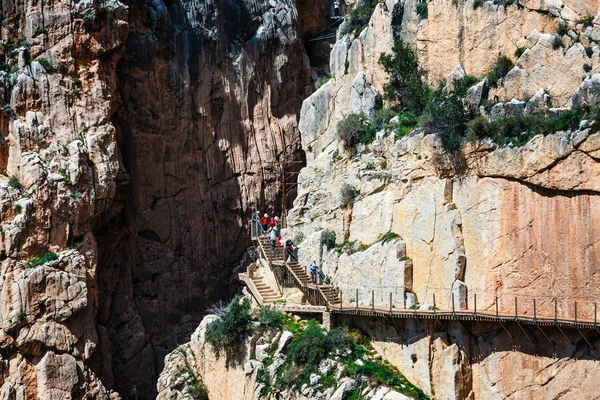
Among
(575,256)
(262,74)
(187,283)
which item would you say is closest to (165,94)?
(262,74)

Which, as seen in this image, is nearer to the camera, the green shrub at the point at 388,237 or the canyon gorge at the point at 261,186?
the canyon gorge at the point at 261,186

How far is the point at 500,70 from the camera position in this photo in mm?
40125

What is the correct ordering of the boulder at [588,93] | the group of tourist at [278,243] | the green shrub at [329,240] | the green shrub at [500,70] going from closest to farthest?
the boulder at [588,93] < the green shrub at [500,70] < the group of tourist at [278,243] < the green shrub at [329,240]

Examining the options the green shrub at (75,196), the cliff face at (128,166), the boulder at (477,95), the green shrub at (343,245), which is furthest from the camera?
the green shrub at (75,196)

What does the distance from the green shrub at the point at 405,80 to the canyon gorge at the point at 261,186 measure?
1.97ft

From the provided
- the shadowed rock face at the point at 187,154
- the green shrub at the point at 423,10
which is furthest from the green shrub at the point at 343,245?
the shadowed rock face at the point at 187,154

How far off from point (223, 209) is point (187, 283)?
4.46 m

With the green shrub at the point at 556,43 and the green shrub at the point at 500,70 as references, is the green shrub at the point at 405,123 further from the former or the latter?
the green shrub at the point at 556,43

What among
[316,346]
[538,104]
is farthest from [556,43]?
[316,346]

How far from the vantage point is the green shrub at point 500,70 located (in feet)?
131

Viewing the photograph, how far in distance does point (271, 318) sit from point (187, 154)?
54.3 ft

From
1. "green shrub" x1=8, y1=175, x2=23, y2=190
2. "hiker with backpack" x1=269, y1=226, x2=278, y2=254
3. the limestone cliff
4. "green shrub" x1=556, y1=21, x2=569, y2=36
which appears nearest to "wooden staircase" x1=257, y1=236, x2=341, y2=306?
"hiker with backpack" x1=269, y1=226, x2=278, y2=254

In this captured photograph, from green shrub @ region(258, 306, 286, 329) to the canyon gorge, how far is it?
0.48m

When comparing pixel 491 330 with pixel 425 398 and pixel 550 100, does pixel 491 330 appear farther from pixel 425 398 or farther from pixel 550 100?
pixel 550 100
